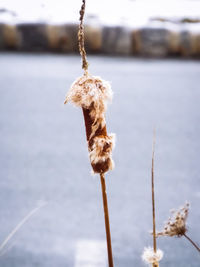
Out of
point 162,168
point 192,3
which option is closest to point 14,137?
point 162,168

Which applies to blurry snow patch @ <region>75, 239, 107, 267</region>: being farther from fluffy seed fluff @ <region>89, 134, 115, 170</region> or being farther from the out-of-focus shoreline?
the out-of-focus shoreline

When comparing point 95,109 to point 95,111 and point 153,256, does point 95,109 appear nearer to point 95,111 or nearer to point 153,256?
point 95,111

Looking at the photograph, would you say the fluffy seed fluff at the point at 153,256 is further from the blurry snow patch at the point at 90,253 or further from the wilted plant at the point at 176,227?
the blurry snow patch at the point at 90,253

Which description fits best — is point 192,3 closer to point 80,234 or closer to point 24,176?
point 24,176

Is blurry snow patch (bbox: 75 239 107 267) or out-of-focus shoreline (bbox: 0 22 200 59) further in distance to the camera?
out-of-focus shoreline (bbox: 0 22 200 59)

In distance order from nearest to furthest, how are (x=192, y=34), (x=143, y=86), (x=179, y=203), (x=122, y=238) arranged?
1. (x=122, y=238)
2. (x=179, y=203)
3. (x=143, y=86)
4. (x=192, y=34)

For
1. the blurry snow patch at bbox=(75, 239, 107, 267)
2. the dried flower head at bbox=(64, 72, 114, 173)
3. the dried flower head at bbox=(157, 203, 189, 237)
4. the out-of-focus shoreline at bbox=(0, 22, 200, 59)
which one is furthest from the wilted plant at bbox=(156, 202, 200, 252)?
the out-of-focus shoreline at bbox=(0, 22, 200, 59)

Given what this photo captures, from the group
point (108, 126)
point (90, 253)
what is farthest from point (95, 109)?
point (108, 126)
